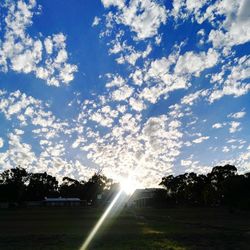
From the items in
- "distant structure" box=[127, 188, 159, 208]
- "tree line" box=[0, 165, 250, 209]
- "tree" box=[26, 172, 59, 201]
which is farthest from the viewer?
"tree" box=[26, 172, 59, 201]

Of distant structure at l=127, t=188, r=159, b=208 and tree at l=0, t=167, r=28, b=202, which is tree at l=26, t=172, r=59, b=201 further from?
distant structure at l=127, t=188, r=159, b=208

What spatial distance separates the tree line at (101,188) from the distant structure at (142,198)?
275 cm

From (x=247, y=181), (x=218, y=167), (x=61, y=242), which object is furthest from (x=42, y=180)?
(x=61, y=242)

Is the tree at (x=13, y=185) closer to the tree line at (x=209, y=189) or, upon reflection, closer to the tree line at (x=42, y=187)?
the tree line at (x=42, y=187)

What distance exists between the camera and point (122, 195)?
18375cm

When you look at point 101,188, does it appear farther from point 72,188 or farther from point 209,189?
point 209,189

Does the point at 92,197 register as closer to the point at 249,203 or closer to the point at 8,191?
the point at 8,191

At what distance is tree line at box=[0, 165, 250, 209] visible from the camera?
12912 cm

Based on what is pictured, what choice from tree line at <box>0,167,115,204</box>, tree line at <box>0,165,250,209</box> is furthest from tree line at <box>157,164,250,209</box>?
tree line at <box>0,167,115,204</box>

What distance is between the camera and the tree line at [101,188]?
424 feet

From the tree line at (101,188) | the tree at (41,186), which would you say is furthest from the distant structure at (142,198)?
the tree at (41,186)

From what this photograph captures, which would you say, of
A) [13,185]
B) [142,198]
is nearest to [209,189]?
[142,198]

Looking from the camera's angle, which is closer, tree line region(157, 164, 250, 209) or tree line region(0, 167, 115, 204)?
tree line region(157, 164, 250, 209)

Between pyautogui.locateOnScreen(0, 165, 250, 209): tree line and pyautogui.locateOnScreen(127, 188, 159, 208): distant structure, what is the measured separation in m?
2.75
